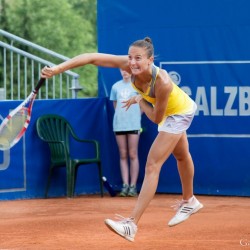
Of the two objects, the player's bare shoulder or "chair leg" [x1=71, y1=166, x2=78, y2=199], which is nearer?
the player's bare shoulder

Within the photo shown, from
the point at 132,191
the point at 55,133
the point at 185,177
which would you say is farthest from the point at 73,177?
the point at 185,177

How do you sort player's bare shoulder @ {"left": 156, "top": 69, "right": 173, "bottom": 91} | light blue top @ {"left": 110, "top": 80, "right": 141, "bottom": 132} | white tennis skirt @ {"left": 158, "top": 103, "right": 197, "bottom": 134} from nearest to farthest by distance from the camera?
player's bare shoulder @ {"left": 156, "top": 69, "right": 173, "bottom": 91} < white tennis skirt @ {"left": 158, "top": 103, "right": 197, "bottom": 134} < light blue top @ {"left": 110, "top": 80, "right": 141, "bottom": 132}

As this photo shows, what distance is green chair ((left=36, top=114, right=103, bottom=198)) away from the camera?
42.3ft

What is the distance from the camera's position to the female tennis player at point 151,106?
827 centimetres

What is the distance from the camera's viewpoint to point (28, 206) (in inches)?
482

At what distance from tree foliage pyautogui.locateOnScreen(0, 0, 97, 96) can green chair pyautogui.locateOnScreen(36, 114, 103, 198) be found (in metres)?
8.82

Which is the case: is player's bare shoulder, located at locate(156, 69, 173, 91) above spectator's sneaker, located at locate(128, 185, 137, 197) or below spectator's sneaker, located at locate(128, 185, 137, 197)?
above

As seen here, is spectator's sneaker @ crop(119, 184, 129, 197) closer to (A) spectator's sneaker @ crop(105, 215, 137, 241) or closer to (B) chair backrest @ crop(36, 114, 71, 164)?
(B) chair backrest @ crop(36, 114, 71, 164)

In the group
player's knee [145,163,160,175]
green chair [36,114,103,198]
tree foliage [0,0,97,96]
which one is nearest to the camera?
player's knee [145,163,160,175]

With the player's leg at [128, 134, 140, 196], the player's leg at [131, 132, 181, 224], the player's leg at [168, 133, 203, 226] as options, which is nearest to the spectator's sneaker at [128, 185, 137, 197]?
the player's leg at [128, 134, 140, 196]

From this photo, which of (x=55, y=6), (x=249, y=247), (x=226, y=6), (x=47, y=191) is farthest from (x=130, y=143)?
(x=55, y=6)

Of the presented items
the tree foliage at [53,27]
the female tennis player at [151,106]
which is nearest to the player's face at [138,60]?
the female tennis player at [151,106]

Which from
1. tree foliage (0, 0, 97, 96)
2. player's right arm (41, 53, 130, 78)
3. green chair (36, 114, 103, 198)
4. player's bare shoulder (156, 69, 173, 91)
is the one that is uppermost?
tree foliage (0, 0, 97, 96)

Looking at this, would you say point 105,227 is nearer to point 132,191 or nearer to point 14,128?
point 14,128
